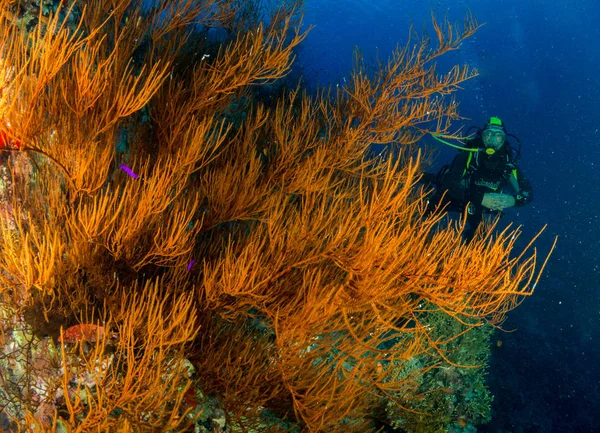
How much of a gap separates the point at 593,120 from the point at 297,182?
65.0 metres

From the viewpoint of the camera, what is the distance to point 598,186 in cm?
4025

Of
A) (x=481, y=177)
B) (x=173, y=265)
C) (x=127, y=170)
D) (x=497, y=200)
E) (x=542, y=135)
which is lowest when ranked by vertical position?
(x=542, y=135)

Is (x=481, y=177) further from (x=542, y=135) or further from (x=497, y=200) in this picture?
(x=542, y=135)

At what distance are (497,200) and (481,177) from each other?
703 millimetres

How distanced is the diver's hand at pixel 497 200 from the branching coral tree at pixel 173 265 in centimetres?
448

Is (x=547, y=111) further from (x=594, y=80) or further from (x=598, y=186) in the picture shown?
(x=598, y=186)

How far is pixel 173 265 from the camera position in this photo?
3.05 metres

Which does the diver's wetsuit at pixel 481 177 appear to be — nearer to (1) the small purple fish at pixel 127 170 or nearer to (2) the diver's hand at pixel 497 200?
(2) the diver's hand at pixel 497 200

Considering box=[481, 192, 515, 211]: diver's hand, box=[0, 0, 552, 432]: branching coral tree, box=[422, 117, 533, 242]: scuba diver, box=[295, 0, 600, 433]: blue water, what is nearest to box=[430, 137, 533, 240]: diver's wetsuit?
box=[422, 117, 533, 242]: scuba diver

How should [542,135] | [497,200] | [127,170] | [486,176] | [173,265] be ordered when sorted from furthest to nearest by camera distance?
[542,135], [486,176], [497,200], [127,170], [173,265]

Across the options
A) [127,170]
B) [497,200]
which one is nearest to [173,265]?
[127,170]

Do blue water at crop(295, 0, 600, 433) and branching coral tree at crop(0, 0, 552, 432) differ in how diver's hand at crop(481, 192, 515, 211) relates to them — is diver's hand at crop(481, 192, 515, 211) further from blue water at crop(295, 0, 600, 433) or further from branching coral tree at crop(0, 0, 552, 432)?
blue water at crop(295, 0, 600, 433)

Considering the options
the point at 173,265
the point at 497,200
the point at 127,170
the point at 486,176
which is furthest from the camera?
the point at 486,176

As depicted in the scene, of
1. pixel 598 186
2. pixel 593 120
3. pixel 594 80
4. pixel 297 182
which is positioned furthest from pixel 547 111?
pixel 297 182
